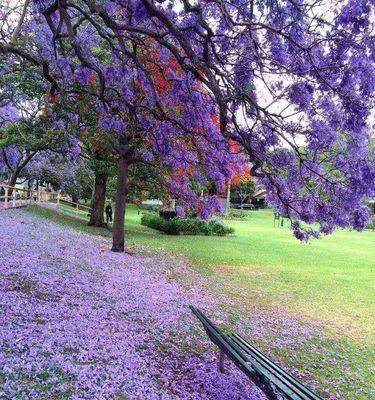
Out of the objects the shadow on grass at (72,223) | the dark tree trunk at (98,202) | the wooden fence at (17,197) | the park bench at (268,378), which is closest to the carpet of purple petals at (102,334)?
the park bench at (268,378)

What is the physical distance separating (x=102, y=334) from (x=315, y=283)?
31.3 feet

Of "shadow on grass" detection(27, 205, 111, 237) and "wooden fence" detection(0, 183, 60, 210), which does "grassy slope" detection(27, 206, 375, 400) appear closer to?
"shadow on grass" detection(27, 205, 111, 237)

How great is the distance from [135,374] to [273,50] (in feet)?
16.2

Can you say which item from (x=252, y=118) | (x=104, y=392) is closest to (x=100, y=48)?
(x=252, y=118)

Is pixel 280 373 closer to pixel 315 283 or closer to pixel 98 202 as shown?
pixel 315 283

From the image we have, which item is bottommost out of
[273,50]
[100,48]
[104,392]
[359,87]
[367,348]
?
[367,348]

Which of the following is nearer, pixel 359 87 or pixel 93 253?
pixel 359 87

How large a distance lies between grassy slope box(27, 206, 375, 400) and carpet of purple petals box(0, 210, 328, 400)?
98 cm

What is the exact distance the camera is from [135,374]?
16.1 ft

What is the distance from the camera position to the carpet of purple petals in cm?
439

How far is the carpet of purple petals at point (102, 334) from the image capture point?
4.39m

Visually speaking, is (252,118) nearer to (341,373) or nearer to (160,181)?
(341,373)

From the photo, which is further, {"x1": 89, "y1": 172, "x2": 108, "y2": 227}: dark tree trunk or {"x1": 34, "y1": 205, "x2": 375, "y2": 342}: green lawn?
{"x1": 89, "y1": 172, "x2": 108, "y2": 227}: dark tree trunk

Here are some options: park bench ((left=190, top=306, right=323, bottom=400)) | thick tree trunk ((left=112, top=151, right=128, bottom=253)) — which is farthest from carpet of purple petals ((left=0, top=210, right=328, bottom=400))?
thick tree trunk ((left=112, top=151, right=128, bottom=253))
